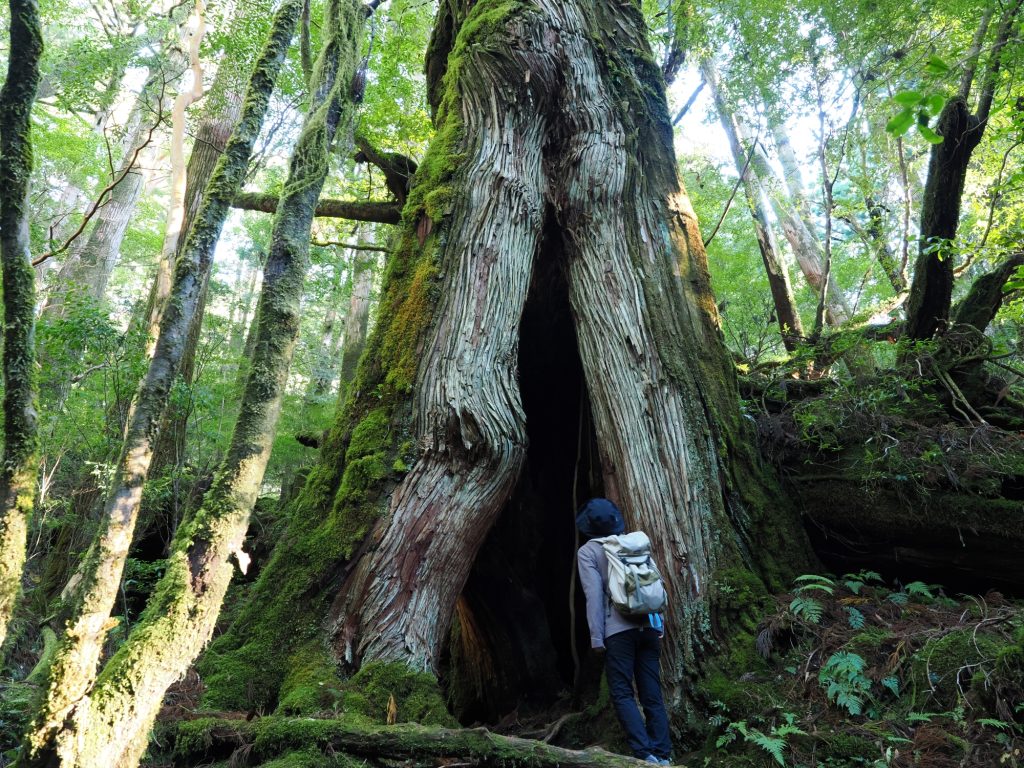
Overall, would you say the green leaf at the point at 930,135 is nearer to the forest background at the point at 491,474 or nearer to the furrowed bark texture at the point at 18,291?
the forest background at the point at 491,474

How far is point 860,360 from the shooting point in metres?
6.12

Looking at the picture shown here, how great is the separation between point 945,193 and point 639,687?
485 cm

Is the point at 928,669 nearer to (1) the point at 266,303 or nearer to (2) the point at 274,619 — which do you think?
(2) the point at 274,619

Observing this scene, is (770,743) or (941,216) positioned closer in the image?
(770,743)

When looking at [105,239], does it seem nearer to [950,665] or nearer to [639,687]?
[639,687]

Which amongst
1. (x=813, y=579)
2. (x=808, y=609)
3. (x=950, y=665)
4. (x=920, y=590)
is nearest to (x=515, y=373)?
(x=808, y=609)

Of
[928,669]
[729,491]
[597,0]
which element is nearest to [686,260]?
[729,491]

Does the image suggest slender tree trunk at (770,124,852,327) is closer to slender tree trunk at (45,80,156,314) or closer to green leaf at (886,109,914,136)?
green leaf at (886,109,914,136)

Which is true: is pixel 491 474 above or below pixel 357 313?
below

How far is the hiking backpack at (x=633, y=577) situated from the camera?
11.5 feet

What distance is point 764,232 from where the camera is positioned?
30.4ft

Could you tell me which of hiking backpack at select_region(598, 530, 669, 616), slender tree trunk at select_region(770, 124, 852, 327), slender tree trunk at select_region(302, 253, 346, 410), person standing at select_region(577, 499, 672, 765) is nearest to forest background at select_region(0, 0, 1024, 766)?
person standing at select_region(577, 499, 672, 765)

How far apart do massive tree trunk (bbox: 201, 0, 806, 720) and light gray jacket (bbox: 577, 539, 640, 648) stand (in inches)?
17.2

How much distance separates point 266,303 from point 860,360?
5642 millimetres
